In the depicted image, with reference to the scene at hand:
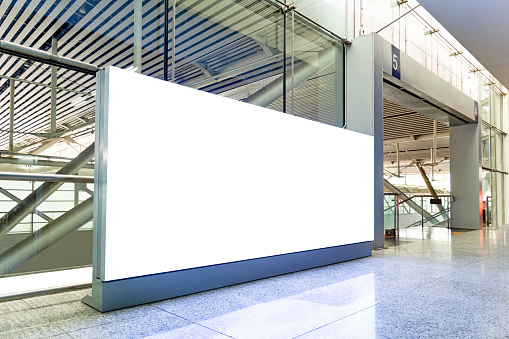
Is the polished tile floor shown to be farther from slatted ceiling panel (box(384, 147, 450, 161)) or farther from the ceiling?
slatted ceiling panel (box(384, 147, 450, 161))

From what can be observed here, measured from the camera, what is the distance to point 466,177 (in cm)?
1207

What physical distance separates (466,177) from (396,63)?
6.39 m

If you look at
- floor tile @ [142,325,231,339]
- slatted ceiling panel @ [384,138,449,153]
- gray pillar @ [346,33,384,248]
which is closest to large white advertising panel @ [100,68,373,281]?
floor tile @ [142,325,231,339]

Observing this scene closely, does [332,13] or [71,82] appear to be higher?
[332,13]

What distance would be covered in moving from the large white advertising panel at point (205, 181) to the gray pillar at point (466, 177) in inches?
330

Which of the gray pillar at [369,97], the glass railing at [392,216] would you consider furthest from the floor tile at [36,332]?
the glass railing at [392,216]

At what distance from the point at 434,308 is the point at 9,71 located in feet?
13.2

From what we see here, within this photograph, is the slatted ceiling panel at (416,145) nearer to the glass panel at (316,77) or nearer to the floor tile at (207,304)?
the glass panel at (316,77)

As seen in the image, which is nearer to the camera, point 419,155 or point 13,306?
point 13,306

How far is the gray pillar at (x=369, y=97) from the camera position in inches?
259

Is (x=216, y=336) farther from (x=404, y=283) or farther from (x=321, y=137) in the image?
(x=321, y=137)

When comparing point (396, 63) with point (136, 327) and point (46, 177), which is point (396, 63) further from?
point (136, 327)

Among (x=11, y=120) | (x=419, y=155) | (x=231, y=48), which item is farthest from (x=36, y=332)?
(x=419, y=155)

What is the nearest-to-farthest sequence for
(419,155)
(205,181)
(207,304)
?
(207,304) → (205,181) → (419,155)
